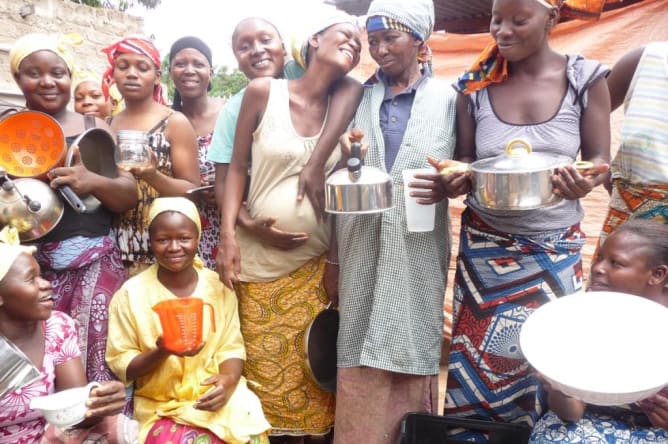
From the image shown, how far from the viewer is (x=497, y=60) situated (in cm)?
217

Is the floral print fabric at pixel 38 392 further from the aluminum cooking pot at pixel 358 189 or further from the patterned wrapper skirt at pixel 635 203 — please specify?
the patterned wrapper skirt at pixel 635 203

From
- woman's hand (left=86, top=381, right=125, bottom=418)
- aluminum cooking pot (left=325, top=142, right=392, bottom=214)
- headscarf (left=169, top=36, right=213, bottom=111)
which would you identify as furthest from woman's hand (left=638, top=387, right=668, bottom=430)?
headscarf (left=169, top=36, right=213, bottom=111)

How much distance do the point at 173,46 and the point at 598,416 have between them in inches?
107

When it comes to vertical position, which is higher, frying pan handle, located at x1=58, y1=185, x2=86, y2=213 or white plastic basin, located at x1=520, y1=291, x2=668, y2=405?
frying pan handle, located at x1=58, y1=185, x2=86, y2=213

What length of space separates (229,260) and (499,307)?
3.57ft

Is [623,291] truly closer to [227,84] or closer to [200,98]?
[200,98]

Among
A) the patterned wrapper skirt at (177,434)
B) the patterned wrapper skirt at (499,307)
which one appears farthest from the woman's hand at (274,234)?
the patterned wrapper skirt at (177,434)

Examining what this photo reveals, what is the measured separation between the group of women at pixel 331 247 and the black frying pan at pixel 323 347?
0.20 ft

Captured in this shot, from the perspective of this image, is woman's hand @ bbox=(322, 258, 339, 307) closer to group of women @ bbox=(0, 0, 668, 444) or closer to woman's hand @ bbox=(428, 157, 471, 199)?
group of women @ bbox=(0, 0, 668, 444)

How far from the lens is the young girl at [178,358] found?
231cm

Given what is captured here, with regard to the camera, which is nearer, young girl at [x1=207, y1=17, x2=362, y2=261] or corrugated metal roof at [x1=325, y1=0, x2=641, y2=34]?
young girl at [x1=207, y1=17, x2=362, y2=261]

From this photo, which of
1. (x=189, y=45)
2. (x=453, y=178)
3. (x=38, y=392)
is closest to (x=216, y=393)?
(x=38, y=392)

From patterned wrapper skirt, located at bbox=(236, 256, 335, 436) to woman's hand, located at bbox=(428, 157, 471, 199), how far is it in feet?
2.59

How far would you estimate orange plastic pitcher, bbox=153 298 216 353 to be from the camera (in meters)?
2.10
